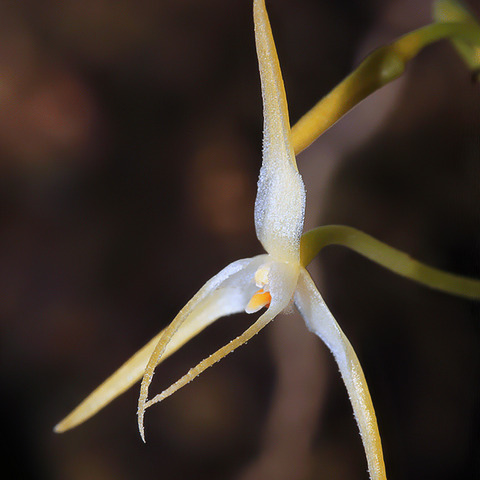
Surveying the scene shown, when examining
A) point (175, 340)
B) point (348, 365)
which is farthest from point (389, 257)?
point (175, 340)

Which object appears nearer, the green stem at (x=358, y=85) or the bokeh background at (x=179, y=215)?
the green stem at (x=358, y=85)

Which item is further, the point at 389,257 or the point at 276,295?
the point at 389,257

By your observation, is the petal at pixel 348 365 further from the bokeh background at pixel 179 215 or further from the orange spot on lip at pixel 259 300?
the bokeh background at pixel 179 215

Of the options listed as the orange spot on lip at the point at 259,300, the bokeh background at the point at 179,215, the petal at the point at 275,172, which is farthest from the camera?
the bokeh background at the point at 179,215

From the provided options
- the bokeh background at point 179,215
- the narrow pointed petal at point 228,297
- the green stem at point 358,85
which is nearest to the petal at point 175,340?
the narrow pointed petal at point 228,297

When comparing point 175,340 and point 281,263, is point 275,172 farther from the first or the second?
point 175,340

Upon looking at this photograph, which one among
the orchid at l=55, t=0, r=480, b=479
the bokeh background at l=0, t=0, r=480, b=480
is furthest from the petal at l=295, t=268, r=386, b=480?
the bokeh background at l=0, t=0, r=480, b=480

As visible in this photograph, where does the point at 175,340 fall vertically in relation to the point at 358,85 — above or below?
below

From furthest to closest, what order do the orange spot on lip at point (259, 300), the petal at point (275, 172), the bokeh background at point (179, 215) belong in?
the bokeh background at point (179, 215)
the orange spot on lip at point (259, 300)
the petal at point (275, 172)
